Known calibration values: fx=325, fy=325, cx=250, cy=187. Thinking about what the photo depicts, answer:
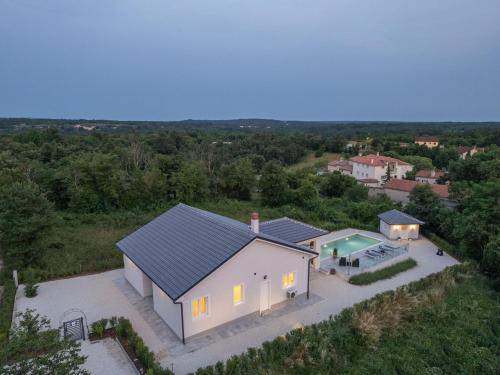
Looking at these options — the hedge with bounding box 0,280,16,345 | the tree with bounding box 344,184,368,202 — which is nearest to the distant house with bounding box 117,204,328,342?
the hedge with bounding box 0,280,16,345

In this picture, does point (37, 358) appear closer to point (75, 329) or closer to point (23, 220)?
point (75, 329)

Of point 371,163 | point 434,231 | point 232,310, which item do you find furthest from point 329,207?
point 371,163

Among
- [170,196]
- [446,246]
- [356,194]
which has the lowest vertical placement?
[446,246]

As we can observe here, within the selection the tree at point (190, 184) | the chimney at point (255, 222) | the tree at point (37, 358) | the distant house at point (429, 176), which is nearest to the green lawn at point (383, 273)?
the chimney at point (255, 222)

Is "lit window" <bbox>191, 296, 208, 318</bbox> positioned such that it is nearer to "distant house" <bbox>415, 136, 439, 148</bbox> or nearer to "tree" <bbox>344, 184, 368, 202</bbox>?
"tree" <bbox>344, 184, 368, 202</bbox>

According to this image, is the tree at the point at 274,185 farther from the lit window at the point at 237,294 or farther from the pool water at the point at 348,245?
the lit window at the point at 237,294

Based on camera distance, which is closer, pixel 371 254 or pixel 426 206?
pixel 371 254

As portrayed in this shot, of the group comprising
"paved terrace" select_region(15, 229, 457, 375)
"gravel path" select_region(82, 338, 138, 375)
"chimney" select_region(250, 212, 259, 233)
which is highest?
"chimney" select_region(250, 212, 259, 233)

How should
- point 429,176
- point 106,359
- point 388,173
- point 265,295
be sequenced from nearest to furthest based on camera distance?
point 106,359 → point 265,295 → point 429,176 → point 388,173

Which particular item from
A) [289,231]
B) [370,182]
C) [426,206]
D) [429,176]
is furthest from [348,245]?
[429,176]
